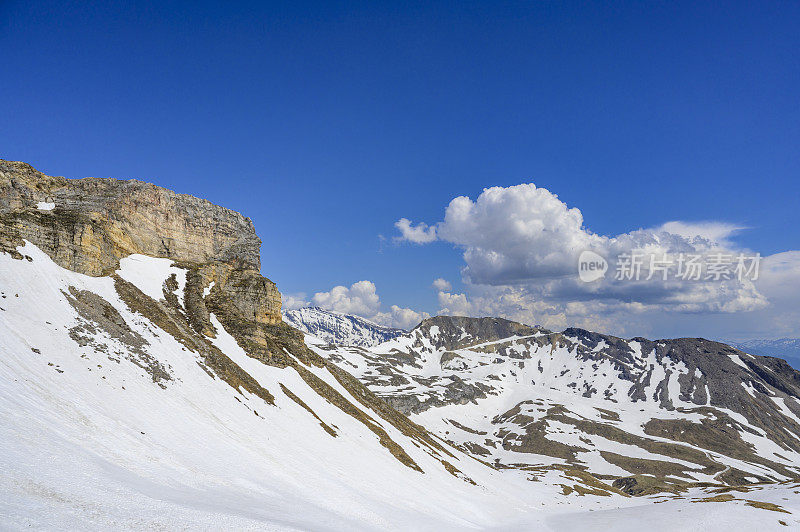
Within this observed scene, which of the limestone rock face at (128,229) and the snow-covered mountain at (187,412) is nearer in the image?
the snow-covered mountain at (187,412)

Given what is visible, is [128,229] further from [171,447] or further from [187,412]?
[171,447]

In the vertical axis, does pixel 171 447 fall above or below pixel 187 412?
below

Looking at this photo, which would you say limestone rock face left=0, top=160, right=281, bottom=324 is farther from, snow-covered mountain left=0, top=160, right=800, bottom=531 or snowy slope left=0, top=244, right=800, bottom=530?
snowy slope left=0, top=244, right=800, bottom=530

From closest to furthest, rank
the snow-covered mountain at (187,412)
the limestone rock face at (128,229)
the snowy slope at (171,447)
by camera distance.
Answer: the snowy slope at (171,447)
the snow-covered mountain at (187,412)
the limestone rock face at (128,229)

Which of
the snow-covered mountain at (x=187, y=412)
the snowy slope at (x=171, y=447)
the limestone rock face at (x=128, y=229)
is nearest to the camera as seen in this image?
the snowy slope at (x=171, y=447)

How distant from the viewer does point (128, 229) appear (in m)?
69.2

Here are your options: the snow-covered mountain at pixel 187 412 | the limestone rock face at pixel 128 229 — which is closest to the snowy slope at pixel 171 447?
the snow-covered mountain at pixel 187 412

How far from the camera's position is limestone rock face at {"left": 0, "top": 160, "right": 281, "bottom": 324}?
146 feet

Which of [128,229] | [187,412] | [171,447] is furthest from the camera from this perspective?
[128,229]

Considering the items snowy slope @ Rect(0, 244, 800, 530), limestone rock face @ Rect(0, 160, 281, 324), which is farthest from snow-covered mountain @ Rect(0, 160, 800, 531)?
limestone rock face @ Rect(0, 160, 281, 324)

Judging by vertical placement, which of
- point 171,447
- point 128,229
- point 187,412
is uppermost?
point 128,229

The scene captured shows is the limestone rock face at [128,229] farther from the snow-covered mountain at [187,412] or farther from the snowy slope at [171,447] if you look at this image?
the snowy slope at [171,447]

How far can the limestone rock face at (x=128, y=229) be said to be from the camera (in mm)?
44562

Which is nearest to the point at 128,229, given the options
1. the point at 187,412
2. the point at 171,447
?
the point at 187,412
